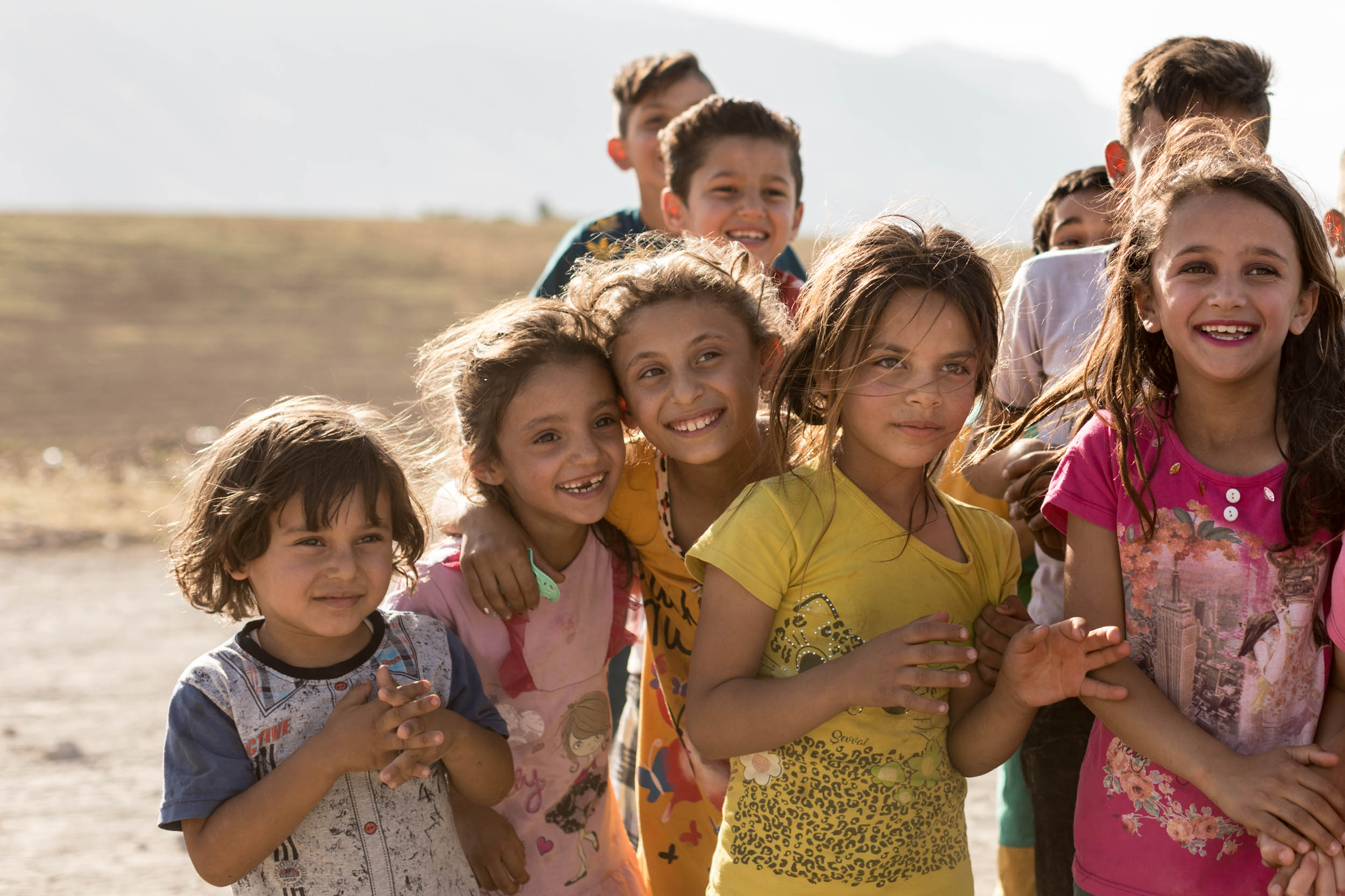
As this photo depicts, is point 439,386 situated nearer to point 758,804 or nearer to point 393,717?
point 393,717

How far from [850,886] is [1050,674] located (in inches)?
19.8

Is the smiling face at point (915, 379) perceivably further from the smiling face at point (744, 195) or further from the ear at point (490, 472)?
the smiling face at point (744, 195)

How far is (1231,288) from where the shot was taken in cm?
193

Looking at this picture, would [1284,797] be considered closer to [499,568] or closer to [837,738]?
[837,738]

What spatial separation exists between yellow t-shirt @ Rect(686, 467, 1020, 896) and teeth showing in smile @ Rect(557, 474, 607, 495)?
47 centimetres

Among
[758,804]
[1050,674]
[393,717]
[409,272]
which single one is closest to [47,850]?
[393,717]

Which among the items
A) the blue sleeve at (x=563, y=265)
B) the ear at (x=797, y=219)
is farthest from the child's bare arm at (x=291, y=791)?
the ear at (x=797, y=219)

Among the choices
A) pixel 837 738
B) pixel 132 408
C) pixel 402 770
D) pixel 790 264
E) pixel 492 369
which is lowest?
pixel 837 738

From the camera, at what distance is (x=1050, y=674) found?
1893 millimetres

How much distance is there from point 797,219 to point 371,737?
8.50ft

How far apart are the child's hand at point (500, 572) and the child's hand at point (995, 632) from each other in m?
0.92

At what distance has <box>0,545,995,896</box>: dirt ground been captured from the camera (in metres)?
4.18

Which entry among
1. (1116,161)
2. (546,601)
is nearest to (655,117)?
(1116,161)

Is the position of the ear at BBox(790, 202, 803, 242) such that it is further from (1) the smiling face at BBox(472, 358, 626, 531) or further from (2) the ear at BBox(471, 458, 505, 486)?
(2) the ear at BBox(471, 458, 505, 486)
